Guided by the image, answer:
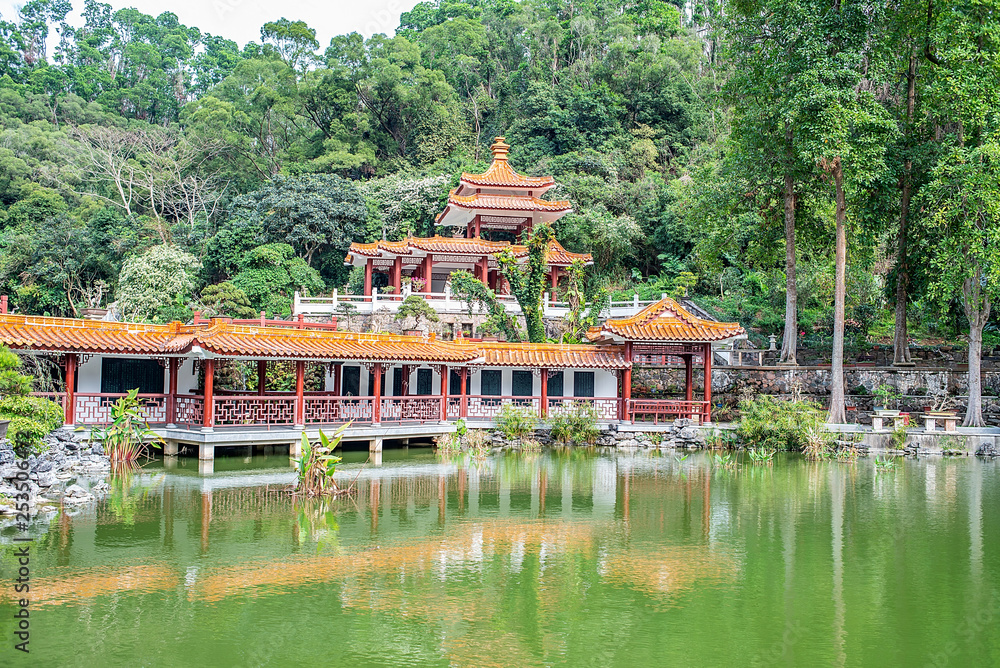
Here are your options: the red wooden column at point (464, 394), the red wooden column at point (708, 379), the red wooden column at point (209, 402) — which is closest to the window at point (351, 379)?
the red wooden column at point (464, 394)

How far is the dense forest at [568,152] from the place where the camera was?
20.9m

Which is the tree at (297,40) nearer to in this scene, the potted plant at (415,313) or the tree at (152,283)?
the tree at (152,283)

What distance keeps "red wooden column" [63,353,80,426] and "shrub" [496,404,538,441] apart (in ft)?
28.5

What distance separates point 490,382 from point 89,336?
Result: 9127mm

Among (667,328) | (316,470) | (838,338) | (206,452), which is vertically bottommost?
(206,452)

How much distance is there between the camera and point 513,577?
829 cm

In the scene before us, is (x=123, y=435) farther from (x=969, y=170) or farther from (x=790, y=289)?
(x=969, y=170)

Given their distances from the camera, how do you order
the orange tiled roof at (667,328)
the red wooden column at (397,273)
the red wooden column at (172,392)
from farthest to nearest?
the red wooden column at (397,273), the orange tiled roof at (667,328), the red wooden column at (172,392)

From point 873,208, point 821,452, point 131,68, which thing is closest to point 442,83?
point 131,68

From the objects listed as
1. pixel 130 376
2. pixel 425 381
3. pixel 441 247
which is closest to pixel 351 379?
pixel 425 381

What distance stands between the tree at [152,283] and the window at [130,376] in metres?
13.1

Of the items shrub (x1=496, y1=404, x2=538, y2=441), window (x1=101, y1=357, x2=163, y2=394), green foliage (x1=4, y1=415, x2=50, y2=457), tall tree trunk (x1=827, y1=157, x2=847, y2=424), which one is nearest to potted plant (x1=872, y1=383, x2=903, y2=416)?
tall tree trunk (x1=827, y1=157, x2=847, y2=424)

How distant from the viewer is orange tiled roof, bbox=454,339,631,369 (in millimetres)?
20266

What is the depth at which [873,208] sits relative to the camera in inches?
870
